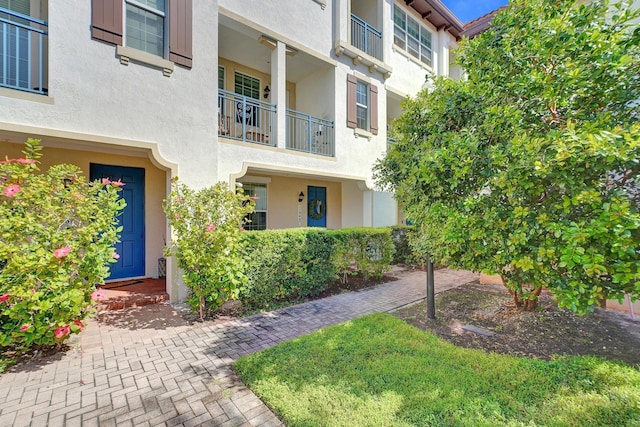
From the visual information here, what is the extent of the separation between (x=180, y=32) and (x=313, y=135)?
4785 millimetres

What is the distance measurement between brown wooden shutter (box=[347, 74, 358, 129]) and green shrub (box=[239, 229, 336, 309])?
456cm

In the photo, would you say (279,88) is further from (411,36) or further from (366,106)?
(411,36)

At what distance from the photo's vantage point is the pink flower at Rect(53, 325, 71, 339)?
3954 millimetres

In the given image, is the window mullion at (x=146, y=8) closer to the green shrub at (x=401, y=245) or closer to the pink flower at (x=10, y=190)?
the pink flower at (x=10, y=190)

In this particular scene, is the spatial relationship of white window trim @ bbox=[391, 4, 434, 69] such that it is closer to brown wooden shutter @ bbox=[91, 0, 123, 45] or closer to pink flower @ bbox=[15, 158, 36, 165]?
brown wooden shutter @ bbox=[91, 0, 123, 45]

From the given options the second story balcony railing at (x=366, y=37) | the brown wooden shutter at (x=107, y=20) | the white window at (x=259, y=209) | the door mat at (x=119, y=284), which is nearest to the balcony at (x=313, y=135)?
the white window at (x=259, y=209)

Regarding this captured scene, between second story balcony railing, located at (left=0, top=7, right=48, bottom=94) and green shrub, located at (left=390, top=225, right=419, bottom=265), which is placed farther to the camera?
green shrub, located at (left=390, top=225, right=419, bottom=265)

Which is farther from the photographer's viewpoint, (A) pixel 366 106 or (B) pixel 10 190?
(A) pixel 366 106

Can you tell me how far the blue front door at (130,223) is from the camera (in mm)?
7238

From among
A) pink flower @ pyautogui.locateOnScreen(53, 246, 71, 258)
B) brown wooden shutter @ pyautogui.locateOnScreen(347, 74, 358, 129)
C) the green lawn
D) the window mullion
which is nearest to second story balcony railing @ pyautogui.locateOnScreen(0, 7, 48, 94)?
the window mullion

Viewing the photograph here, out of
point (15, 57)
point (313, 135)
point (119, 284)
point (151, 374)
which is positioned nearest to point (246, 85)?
point (313, 135)

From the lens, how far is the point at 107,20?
5359mm

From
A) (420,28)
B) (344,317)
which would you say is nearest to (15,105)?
(344,317)

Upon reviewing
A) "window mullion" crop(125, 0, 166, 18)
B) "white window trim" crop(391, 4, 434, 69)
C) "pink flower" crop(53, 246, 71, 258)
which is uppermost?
"white window trim" crop(391, 4, 434, 69)
